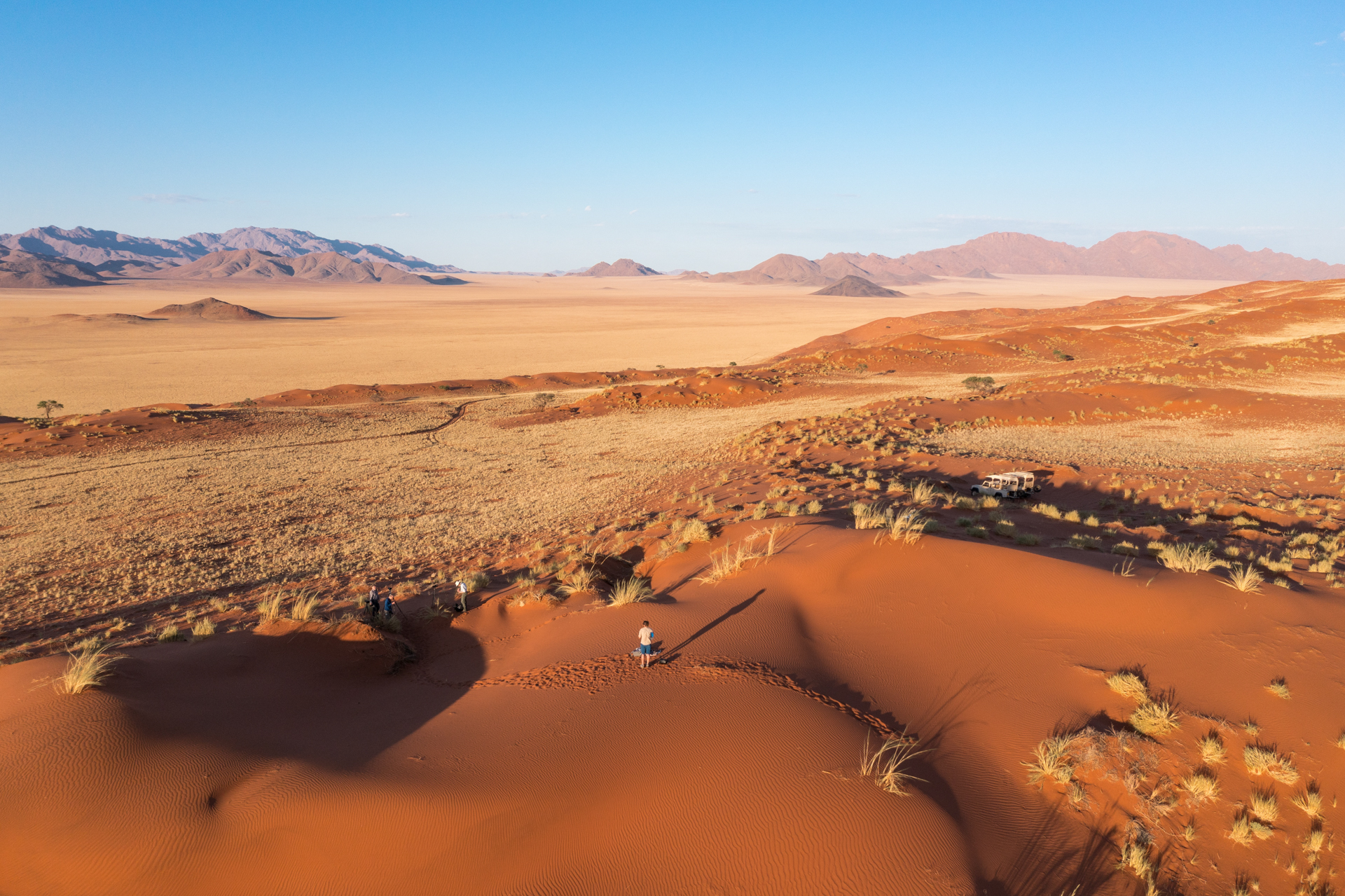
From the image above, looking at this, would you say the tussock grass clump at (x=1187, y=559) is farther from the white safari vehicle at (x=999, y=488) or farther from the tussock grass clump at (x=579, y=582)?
the tussock grass clump at (x=579, y=582)

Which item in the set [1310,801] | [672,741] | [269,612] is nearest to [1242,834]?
[1310,801]

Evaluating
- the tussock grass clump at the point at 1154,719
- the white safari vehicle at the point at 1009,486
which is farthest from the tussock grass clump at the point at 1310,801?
the white safari vehicle at the point at 1009,486

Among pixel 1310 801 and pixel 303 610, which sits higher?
pixel 1310 801

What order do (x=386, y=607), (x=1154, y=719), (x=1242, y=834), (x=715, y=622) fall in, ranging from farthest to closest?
(x=386, y=607) < (x=715, y=622) < (x=1154, y=719) < (x=1242, y=834)

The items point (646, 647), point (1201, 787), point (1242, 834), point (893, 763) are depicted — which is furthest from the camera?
point (646, 647)

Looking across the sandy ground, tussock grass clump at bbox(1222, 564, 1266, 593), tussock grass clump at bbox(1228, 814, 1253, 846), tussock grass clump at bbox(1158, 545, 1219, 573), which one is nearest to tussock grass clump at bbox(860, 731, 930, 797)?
tussock grass clump at bbox(1228, 814, 1253, 846)

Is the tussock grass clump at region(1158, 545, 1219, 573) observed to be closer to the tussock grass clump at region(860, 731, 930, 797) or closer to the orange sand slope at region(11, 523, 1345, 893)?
the orange sand slope at region(11, 523, 1345, 893)

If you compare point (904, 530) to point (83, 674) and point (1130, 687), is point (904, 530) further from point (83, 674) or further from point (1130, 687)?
point (83, 674)
